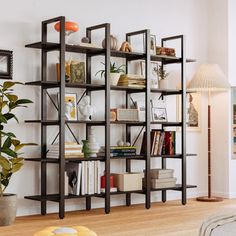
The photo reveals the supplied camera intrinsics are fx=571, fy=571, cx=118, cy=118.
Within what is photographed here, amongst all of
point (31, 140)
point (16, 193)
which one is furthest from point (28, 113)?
point (16, 193)

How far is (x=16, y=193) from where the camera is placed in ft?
19.6

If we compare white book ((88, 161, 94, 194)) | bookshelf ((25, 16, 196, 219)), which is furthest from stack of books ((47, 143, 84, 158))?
white book ((88, 161, 94, 194))

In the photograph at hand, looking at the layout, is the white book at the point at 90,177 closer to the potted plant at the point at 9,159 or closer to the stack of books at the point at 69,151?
the stack of books at the point at 69,151

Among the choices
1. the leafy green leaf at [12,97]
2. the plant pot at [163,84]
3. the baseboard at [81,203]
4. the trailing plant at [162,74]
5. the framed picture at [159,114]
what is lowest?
the baseboard at [81,203]

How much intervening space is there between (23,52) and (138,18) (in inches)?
67.2

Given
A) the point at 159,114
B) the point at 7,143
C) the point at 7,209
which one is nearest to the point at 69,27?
the point at 7,143

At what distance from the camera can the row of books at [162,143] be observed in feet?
22.4

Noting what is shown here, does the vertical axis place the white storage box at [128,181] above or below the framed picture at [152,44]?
below

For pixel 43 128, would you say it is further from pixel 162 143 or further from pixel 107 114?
pixel 162 143

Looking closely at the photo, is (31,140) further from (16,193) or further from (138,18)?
(138,18)

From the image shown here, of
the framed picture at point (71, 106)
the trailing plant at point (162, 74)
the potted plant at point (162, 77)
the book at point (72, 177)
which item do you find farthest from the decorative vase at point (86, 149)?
the trailing plant at point (162, 74)

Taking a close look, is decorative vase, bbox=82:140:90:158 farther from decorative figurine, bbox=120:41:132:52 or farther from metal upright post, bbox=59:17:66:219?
decorative figurine, bbox=120:41:132:52

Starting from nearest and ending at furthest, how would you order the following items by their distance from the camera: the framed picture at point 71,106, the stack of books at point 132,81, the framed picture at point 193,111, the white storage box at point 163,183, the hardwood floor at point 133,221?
1. the hardwood floor at point 133,221
2. the framed picture at point 71,106
3. the stack of books at point 132,81
4. the white storage box at point 163,183
5. the framed picture at point 193,111

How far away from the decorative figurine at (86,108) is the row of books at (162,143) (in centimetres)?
82
